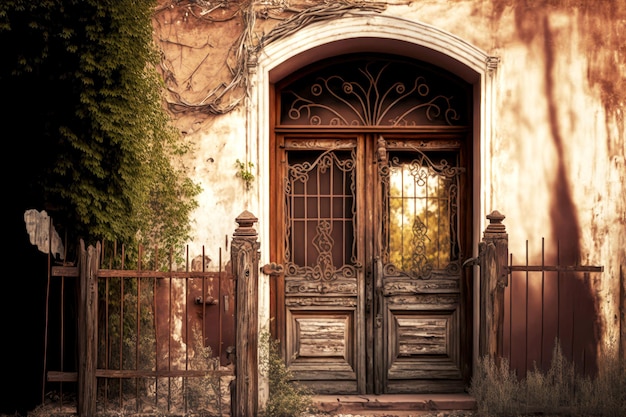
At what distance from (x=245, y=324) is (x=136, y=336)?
43.4 inches

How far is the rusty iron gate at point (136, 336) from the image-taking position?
6.35 meters

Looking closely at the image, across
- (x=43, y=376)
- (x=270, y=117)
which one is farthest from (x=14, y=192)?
(x=270, y=117)

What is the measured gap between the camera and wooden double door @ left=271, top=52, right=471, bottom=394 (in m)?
8.11

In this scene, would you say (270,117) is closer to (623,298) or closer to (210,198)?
(210,198)

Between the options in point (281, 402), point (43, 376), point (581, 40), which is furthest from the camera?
point (581, 40)

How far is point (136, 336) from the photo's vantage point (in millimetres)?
6918

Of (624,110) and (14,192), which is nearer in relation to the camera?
(14,192)

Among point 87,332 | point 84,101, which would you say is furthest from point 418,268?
point 84,101

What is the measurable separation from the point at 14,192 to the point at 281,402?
2.78m

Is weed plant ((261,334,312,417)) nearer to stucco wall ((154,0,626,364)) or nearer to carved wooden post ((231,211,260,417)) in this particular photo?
carved wooden post ((231,211,260,417))

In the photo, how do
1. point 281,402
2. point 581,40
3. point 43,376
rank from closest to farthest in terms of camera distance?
point 43,376 → point 281,402 → point 581,40

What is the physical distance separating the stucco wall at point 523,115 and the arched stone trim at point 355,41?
29 mm

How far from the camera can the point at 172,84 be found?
7789 millimetres

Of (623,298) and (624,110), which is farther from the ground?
(624,110)
